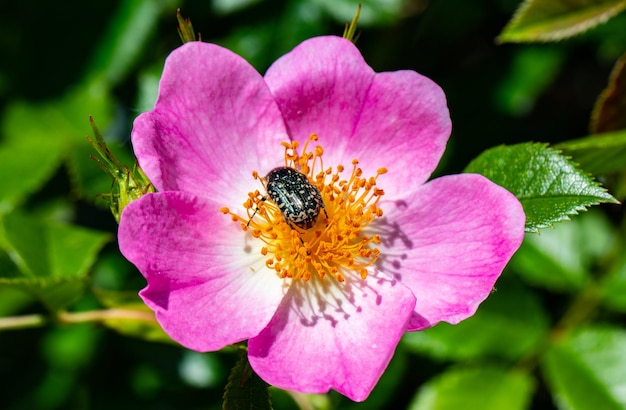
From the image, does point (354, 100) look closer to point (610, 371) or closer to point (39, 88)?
point (610, 371)

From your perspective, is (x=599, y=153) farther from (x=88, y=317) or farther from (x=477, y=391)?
(x=88, y=317)

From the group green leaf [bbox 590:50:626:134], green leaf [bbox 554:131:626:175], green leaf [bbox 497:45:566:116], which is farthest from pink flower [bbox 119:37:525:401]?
green leaf [bbox 497:45:566:116]

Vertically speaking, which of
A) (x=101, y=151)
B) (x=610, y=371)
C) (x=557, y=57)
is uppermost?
(x=101, y=151)

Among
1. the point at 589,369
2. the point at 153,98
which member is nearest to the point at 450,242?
the point at 589,369

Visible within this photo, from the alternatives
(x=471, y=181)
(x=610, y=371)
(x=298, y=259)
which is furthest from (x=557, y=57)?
(x=298, y=259)

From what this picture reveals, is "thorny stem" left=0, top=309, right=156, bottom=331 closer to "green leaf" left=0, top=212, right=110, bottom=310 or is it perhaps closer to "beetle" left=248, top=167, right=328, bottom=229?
"green leaf" left=0, top=212, right=110, bottom=310

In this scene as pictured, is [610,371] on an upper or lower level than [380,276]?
lower

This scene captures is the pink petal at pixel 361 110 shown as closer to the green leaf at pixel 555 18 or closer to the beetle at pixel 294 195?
the beetle at pixel 294 195

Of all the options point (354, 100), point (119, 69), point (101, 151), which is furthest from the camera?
point (119, 69)
